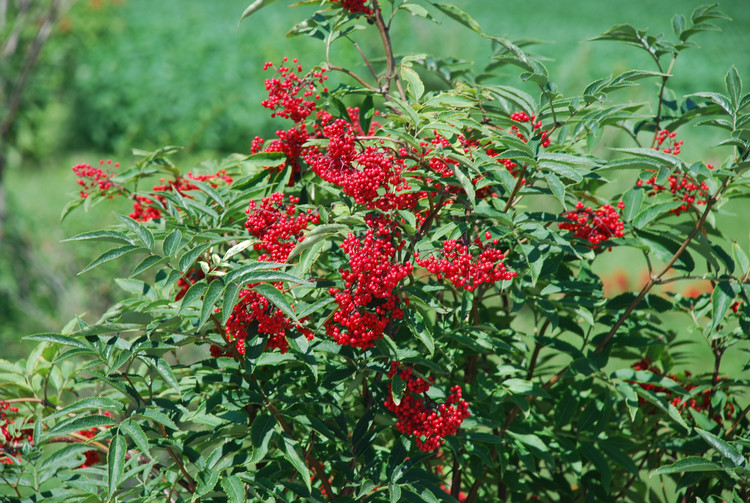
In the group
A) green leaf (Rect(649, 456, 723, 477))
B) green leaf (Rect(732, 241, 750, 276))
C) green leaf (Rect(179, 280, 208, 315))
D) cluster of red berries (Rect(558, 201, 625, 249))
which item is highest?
green leaf (Rect(732, 241, 750, 276))

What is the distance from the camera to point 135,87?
971cm

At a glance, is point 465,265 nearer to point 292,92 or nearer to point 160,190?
point 292,92

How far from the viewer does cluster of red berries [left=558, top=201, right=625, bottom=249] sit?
151cm

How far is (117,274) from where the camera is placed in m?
4.61

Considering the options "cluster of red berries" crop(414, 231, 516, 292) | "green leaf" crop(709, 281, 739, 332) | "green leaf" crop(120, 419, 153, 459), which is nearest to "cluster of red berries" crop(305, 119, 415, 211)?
"cluster of red berries" crop(414, 231, 516, 292)

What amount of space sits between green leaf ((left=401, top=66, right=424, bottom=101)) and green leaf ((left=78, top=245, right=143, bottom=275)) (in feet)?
2.29

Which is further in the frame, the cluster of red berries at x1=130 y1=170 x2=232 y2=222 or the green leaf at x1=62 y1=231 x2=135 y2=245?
the cluster of red berries at x1=130 y1=170 x2=232 y2=222

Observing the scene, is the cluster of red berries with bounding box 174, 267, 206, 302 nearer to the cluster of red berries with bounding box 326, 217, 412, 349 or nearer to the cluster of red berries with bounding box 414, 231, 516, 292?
the cluster of red berries with bounding box 326, 217, 412, 349

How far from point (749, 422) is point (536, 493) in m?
0.58

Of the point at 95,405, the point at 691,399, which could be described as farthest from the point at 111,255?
the point at 691,399

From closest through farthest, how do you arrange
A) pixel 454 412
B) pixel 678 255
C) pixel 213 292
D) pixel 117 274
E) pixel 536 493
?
pixel 213 292
pixel 454 412
pixel 678 255
pixel 536 493
pixel 117 274

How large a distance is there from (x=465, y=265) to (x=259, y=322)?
425 millimetres

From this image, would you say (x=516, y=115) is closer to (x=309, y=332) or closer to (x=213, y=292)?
(x=309, y=332)

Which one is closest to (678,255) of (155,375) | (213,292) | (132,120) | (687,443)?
(687,443)
